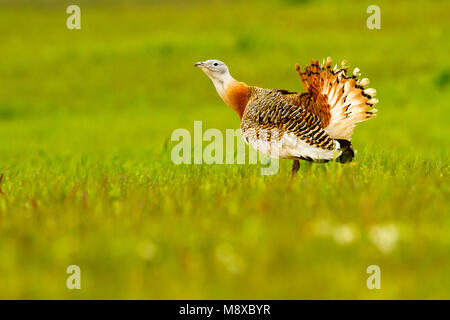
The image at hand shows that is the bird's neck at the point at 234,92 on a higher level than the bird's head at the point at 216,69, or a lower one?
lower

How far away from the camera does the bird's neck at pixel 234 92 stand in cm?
634

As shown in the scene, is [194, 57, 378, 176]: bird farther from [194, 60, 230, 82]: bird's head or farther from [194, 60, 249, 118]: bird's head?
[194, 60, 230, 82]: bird's head

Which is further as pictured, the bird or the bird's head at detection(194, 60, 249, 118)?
the bird's head at detection(194, 60, 249, 118)

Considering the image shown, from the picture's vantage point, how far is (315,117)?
5.66 meters

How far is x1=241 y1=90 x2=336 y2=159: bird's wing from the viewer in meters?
5.39

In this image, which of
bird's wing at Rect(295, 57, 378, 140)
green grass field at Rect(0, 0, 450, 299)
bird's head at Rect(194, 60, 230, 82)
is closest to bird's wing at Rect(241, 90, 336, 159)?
bird's wing at Rect(295, 57, 378, 140)

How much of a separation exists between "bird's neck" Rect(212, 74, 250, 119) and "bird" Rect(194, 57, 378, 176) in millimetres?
362

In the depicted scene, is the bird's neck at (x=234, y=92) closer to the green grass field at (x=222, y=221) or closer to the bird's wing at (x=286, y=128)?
the bird's wing at (x=286, y=128)

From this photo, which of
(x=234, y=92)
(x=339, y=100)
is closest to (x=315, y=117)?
(x=339, y=100)

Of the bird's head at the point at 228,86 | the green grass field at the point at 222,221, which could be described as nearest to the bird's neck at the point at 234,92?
the bird's head at the point at 228,86

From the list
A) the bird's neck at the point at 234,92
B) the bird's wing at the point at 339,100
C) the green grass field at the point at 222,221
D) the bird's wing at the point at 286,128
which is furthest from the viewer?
the bird's neck at the point at 234,92

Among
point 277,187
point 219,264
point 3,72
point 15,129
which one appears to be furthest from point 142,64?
point 219,264

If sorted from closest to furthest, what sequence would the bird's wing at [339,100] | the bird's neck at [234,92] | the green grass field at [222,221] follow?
the green grass field at [222,221], the bird's wing at [339,100], the bird's neck at [234,92]

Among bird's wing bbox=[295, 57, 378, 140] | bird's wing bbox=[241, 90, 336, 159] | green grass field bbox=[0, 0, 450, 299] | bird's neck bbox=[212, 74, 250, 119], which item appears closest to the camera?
green grass field bbox=[0, 0, 450, 299]
